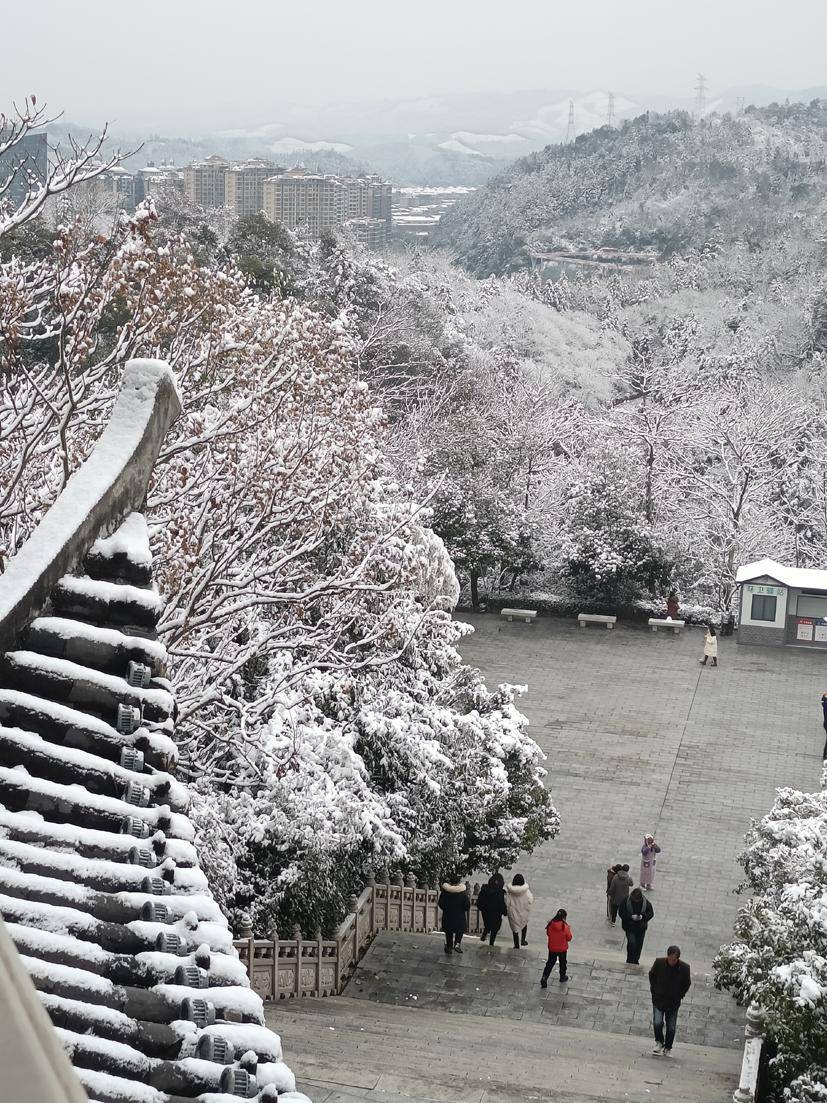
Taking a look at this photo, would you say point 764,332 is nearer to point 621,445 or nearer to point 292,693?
point 621,445

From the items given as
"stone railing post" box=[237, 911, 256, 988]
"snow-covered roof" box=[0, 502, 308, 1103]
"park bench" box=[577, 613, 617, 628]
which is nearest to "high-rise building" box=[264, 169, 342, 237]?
Result: "park bench" box=[577, 613, 617, 628]

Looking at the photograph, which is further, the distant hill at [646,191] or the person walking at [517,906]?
the distant hill at [646,191]

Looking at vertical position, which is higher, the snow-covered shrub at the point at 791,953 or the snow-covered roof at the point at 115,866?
the snow-covered roof at the point at 115,866

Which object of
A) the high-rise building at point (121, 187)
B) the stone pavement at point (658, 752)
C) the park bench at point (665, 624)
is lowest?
the stone pavement at point (658, 752)

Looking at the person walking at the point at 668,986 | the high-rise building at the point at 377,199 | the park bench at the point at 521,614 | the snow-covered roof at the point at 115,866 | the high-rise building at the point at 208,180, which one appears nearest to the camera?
the snow-covered roof at the point at 115,866

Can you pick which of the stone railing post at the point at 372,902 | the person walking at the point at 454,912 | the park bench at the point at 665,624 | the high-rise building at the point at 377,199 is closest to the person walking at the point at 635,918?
the person walking at the point at 454,912

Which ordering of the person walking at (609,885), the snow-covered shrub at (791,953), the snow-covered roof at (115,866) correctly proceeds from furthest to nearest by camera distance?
the person walking at (609,885) → the snow-covered shrub at (791,953) → the snow-covered roof at (115,866)

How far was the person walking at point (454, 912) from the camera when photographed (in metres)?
15.0

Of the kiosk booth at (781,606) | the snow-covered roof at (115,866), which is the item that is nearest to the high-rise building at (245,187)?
the kiosk booth at (781,606)

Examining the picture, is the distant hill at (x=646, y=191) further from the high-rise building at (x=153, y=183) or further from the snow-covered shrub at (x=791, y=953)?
the snow-covered shrub at (x=791, y=953)

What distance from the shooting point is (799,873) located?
12.9 m

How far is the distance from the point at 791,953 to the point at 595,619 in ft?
62.6

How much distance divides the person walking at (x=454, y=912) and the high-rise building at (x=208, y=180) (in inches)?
3318

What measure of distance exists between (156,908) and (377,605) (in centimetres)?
1292
